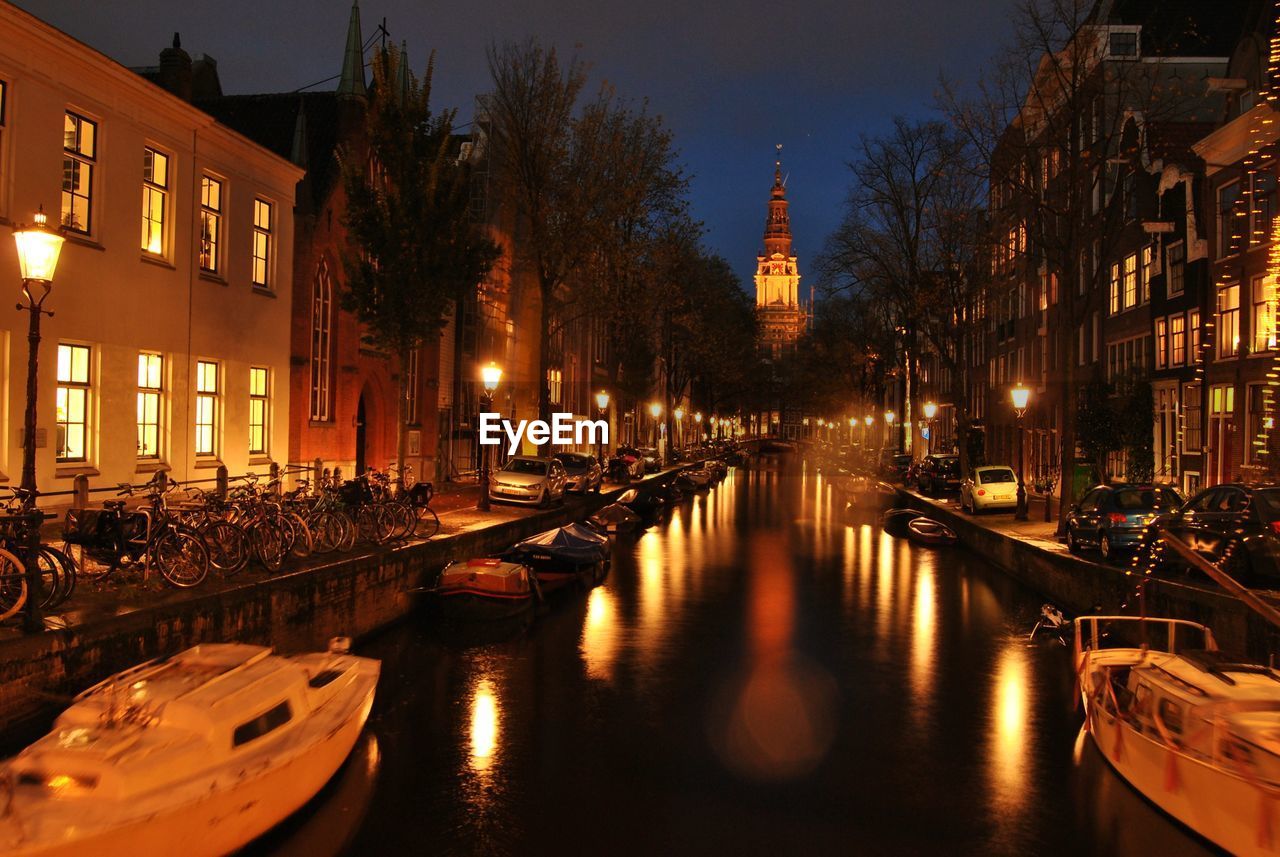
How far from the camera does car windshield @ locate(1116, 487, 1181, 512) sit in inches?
869

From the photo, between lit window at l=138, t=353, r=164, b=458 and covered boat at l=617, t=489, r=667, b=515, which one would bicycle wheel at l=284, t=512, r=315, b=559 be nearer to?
lit window at l=138, t=353, r=164, b=458

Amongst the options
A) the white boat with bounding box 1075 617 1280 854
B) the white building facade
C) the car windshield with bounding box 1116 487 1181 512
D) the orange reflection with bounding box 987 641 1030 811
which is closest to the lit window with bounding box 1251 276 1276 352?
the car windshield with bounding box 1116 487 1181 512

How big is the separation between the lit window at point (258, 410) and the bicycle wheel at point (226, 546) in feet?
33.2

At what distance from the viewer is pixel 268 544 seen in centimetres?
1634

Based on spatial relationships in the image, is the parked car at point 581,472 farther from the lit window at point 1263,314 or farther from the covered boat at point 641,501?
the lit window at point 1263,314

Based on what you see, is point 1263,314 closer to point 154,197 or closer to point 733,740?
point 733,740

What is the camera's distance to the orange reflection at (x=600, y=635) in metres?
16.9

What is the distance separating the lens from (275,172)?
26.1 m

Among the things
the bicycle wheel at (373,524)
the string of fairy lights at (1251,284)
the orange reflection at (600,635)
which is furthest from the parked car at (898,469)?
the bicycle wheel at (373,524)

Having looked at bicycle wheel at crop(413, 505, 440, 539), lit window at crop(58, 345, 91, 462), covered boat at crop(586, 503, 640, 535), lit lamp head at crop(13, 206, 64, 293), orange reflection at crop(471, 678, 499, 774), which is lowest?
orange reflection at crop(471, 678, 499, 774)

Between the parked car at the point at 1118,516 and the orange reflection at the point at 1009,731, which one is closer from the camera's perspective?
the orange reflection at the point at 1009,731

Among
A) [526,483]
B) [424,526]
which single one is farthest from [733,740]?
[526,483]

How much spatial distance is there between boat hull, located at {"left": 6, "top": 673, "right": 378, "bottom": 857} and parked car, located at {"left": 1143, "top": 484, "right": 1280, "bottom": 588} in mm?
11692

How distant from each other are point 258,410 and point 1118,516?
19.3m
